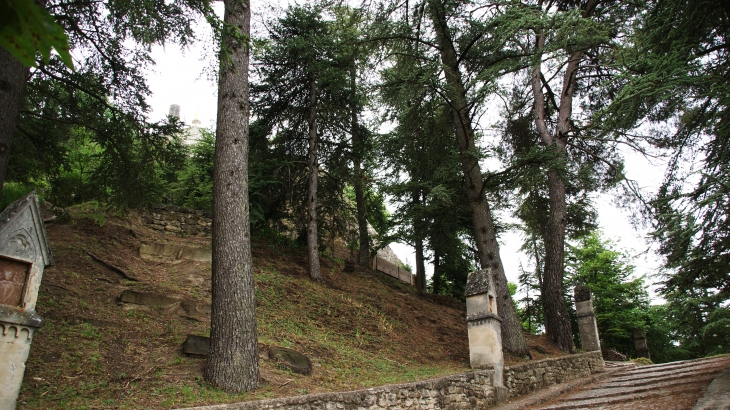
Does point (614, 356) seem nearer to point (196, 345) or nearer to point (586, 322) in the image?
point (586, 322)

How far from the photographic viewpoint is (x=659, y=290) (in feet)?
21.5

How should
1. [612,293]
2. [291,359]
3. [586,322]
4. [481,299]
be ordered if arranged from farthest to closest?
[612,293] → [586,322] → [481,299] → [291,359]

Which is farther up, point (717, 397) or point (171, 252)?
point (171, 252)

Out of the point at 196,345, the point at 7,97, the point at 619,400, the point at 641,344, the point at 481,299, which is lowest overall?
the point at 619,400

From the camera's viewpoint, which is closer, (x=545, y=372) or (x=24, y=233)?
(x=24, y=233)

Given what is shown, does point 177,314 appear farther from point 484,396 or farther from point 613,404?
point 613,404

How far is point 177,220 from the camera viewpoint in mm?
11352

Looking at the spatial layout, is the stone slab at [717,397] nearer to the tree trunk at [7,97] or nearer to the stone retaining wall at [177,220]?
the tree trunk at [7,97]

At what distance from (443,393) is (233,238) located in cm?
374

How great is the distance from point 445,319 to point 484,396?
18.1 feet


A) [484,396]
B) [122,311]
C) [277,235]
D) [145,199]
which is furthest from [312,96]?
[484,396]

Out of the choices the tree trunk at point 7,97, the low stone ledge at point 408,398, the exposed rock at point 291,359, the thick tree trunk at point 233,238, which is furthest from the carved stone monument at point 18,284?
the exposed rock at point 291,359

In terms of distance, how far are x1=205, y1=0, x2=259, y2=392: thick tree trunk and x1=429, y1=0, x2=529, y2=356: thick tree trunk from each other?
515 centimetres

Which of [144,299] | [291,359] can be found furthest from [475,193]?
[144,299]
